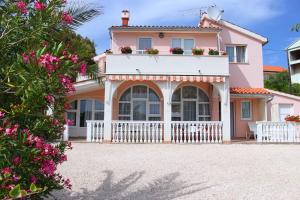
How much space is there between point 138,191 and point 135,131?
550 inches

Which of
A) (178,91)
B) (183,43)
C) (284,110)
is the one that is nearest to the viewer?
(178,91)

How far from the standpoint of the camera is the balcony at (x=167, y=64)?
23.8m

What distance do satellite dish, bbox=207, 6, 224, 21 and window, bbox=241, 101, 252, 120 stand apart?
7.89 m

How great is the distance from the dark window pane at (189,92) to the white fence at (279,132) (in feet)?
20.0

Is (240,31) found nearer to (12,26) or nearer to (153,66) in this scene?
(153,66)

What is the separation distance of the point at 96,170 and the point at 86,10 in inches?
280

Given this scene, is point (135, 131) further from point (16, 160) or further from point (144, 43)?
point (16, 160)

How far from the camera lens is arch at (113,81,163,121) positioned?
1084 inches

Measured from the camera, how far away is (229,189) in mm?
A: 9609

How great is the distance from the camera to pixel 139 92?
91.1 feet

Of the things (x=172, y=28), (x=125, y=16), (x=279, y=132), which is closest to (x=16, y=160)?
(x=279, y=132)

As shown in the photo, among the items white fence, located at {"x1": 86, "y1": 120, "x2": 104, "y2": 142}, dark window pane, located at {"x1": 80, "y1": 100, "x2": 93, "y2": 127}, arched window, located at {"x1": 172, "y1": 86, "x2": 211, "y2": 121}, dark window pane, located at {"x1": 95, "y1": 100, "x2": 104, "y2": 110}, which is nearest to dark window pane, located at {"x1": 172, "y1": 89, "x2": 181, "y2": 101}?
arched window, located at {"x1": 172, "y1": 86, "x2": 211, "y2": 121}

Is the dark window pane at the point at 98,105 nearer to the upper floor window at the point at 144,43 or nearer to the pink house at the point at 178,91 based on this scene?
the pink house at the point at 178,91

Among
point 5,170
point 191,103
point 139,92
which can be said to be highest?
point 139,92
